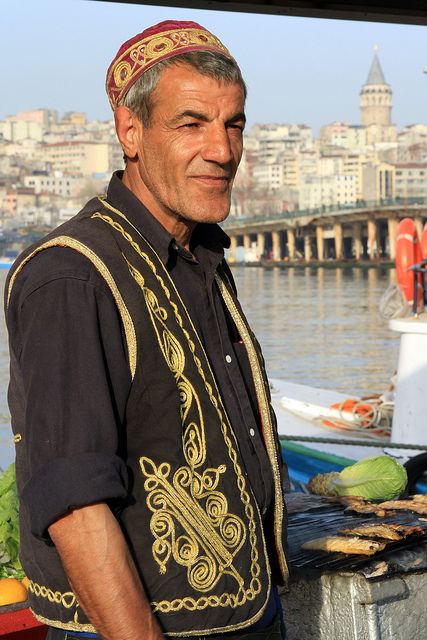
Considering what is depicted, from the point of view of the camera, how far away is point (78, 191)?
138625mm

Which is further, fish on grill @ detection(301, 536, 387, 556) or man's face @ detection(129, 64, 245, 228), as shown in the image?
fish on grill @ detection(301, 536, 387, 556)

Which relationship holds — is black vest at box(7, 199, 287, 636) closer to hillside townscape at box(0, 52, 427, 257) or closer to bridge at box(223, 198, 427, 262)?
bridge at box(223, 198, 427, 262)

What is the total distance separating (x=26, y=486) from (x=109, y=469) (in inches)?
5.6

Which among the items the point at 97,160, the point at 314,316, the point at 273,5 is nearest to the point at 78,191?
the point at 97,160

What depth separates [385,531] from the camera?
2.85 meters

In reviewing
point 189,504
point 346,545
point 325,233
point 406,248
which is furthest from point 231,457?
point 325,233

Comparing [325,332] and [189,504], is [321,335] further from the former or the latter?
[189,504]

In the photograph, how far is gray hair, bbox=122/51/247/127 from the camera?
2.04m

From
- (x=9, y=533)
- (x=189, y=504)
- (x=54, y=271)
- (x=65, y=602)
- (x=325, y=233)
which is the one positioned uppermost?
(x=54, y=271)

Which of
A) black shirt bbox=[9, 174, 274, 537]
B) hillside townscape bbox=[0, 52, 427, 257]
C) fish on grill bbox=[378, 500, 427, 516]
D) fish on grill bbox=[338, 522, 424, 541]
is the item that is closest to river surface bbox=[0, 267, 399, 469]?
fish on grill bbox=[378, 500, 427, 516]

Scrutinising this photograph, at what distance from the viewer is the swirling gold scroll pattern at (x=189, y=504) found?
1.90 meters

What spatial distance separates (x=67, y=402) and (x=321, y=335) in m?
45.2

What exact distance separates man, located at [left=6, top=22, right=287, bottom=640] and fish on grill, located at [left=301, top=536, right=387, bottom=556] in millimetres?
582

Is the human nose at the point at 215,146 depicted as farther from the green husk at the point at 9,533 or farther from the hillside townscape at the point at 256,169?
the hillside townscape at the point at 256,169
